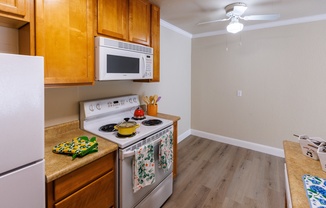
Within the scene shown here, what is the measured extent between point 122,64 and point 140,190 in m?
1.20

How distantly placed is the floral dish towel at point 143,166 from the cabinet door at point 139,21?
1129 millimetres

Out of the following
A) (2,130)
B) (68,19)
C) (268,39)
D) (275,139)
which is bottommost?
(275,139)

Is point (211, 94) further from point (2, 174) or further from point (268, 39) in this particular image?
point (2, 174)

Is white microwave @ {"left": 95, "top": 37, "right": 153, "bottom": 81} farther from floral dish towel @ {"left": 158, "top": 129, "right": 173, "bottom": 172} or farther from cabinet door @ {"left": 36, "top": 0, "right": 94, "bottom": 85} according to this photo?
floral dish towel @ {"left": 158, "top": 129, "right": 173, "bottom": 172}

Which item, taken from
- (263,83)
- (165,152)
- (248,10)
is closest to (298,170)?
(165,152)

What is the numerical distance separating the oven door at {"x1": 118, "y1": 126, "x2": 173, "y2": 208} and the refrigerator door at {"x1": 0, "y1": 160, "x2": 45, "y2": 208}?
0.57 metres

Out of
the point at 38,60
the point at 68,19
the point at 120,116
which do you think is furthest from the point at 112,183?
the point at 68,19

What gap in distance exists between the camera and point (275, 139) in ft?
10.3

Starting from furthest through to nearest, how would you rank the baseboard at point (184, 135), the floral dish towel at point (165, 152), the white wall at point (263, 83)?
the baseboard at point (184, 135) → the white wall at point (263, 83) → the floral dish towel at point (165, 152)

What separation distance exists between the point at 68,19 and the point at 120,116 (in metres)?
1.14

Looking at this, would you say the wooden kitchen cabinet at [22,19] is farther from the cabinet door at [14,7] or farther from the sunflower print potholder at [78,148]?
the sunflower print potholder at [78,148]

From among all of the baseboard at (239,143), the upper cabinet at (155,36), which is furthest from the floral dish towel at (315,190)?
the baseboard at (239,143)

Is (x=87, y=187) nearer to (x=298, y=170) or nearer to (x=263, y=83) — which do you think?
(x=298, y=170)

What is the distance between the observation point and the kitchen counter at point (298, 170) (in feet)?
2.70
